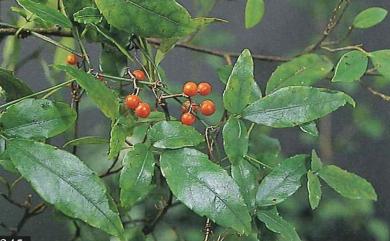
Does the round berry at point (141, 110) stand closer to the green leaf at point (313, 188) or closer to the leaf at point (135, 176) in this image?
the leaf at point (135, 176)

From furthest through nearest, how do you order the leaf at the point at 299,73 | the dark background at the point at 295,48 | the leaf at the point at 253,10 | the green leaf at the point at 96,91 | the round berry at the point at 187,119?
the dark background at the point at 295,48 → the leaf at the point at 253,10 → the leaf at the point at 299,73 → the round berry at the point at 187,119 → the green leaf at the point at 96,91

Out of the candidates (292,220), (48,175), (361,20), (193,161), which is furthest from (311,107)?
(292,220)

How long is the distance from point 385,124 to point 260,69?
26 centimetres

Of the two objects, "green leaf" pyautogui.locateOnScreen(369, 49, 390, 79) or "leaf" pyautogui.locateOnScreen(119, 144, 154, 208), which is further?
"green leaf" pyautogui.locateOnScreen(369, 49, 390, 79)

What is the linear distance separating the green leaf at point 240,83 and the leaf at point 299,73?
0.47 feet

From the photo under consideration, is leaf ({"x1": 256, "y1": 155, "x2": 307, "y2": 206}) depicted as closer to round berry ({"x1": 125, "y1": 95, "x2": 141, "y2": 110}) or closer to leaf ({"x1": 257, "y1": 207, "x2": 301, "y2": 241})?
leaf ({"x1": 257, "y1": 207, "x2": 301, "y2": 241})

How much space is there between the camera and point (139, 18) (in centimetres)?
53

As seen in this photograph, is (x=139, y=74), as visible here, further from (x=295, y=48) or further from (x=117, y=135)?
(x=295, y=48)

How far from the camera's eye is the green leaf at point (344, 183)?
0.65 m

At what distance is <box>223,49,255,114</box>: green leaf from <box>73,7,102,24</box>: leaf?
0.12 meters

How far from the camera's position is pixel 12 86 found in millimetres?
633

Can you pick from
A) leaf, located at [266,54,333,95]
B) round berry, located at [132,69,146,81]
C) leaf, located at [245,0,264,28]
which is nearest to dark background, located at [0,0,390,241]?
leaf, located at [245,0,264,28]

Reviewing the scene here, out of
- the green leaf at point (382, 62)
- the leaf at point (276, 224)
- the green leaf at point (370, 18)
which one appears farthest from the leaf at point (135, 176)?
the green leaf at point (370, 18)

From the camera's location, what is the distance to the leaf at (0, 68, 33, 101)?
2.05 feet
